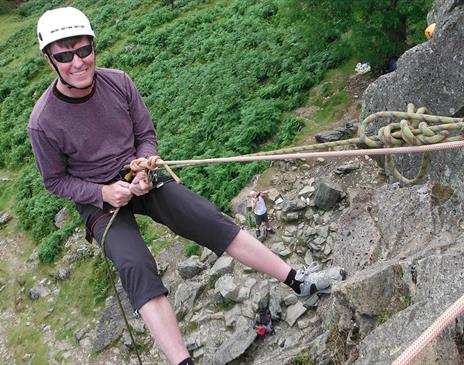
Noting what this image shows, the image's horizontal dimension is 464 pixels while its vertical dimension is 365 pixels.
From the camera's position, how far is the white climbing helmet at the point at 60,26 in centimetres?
371

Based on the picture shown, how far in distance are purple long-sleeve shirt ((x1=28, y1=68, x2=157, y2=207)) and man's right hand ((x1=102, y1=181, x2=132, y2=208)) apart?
58 millimetres

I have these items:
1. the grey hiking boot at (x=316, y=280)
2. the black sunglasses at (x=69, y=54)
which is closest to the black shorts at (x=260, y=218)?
the grey hiking boot at (x=316, y=280)

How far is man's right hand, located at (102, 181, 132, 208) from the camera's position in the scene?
151 inches

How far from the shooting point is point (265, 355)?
4.70 m

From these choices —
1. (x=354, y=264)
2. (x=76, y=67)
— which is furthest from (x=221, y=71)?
(x=76, y=67)

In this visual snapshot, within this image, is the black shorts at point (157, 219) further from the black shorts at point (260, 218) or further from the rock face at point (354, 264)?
the black shorts at point (260, 218)

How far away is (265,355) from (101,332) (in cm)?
320

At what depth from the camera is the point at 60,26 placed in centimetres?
373

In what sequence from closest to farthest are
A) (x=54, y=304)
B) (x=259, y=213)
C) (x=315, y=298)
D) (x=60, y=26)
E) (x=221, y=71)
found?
1. (x=60, y=26)
2. (x=315, y=298)
3. (x=259, y=213)
4. (x=54, y=304)
5. (x=221, y=71)

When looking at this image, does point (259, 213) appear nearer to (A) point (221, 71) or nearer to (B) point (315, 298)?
(B) point (315, 298)

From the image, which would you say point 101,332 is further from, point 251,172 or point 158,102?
point 158,102

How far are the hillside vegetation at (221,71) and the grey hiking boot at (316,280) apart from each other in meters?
3.55

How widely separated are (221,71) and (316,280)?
8.97 metres

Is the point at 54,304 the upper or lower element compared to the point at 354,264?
lower
